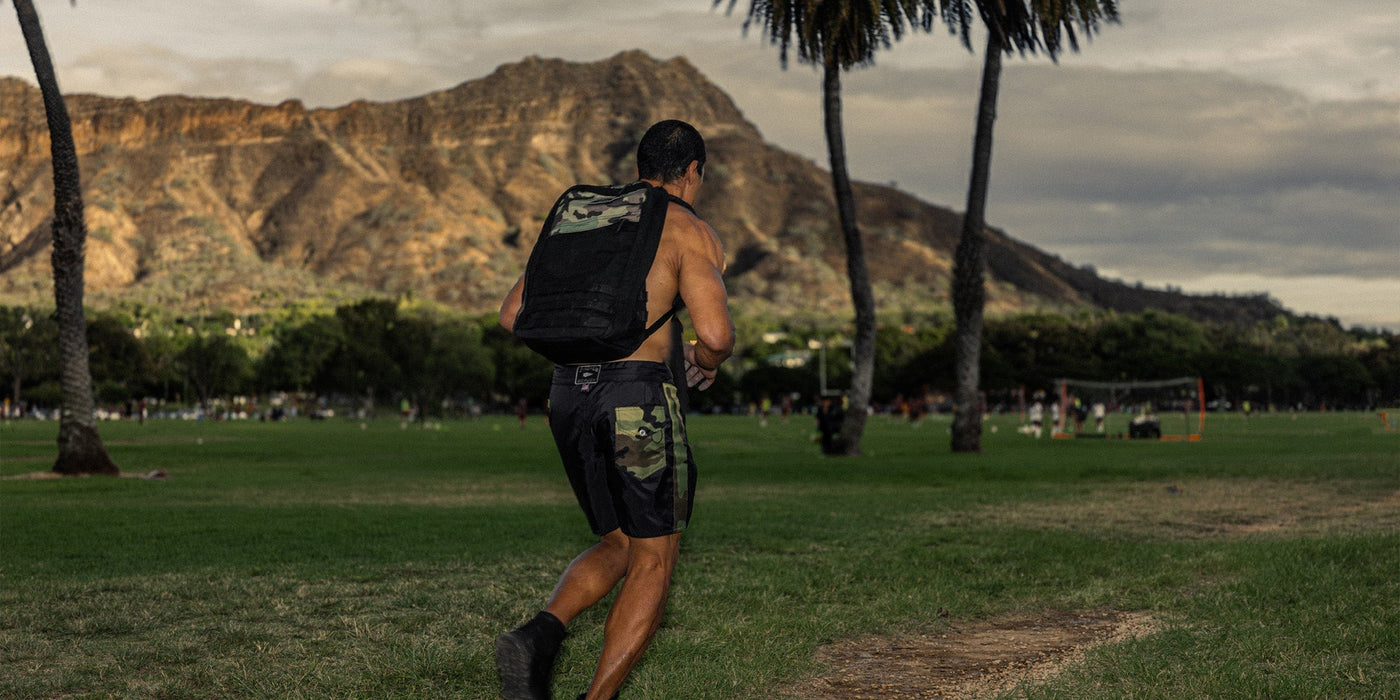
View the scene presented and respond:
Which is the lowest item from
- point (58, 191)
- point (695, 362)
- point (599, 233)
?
point (695, 362)

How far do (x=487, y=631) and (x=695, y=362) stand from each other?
2812 mm

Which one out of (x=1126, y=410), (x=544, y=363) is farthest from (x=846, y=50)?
(x=544, y=363)

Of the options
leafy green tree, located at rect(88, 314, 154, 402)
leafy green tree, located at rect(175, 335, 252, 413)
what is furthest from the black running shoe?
leafy green tree, located at rect(175, 335, 252, 413)

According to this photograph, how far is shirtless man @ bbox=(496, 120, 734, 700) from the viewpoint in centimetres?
461

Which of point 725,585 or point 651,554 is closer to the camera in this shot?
point 651,554

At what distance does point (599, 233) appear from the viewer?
476cm

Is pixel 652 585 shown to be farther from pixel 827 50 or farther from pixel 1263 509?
pixel 827 50

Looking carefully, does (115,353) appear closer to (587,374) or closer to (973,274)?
(973,274)

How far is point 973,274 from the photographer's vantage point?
3222 centimetres

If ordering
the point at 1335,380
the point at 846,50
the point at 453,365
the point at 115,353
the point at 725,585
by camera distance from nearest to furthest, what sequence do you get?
1. the point at 725,585
2. the point at 846,50
3. the point at 453,365
4. the point at 115,353
5. the point at 1335,380

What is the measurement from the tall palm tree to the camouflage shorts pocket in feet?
82.3

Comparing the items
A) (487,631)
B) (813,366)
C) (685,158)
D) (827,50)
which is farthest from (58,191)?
(813,366)

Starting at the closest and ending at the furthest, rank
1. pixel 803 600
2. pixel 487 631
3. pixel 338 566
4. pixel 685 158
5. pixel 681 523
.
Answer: pixel 681 523 < pixel 685 158 < pixel 487 631 < pixel 803 600 < pixel 338 566

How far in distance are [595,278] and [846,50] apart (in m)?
26.2
